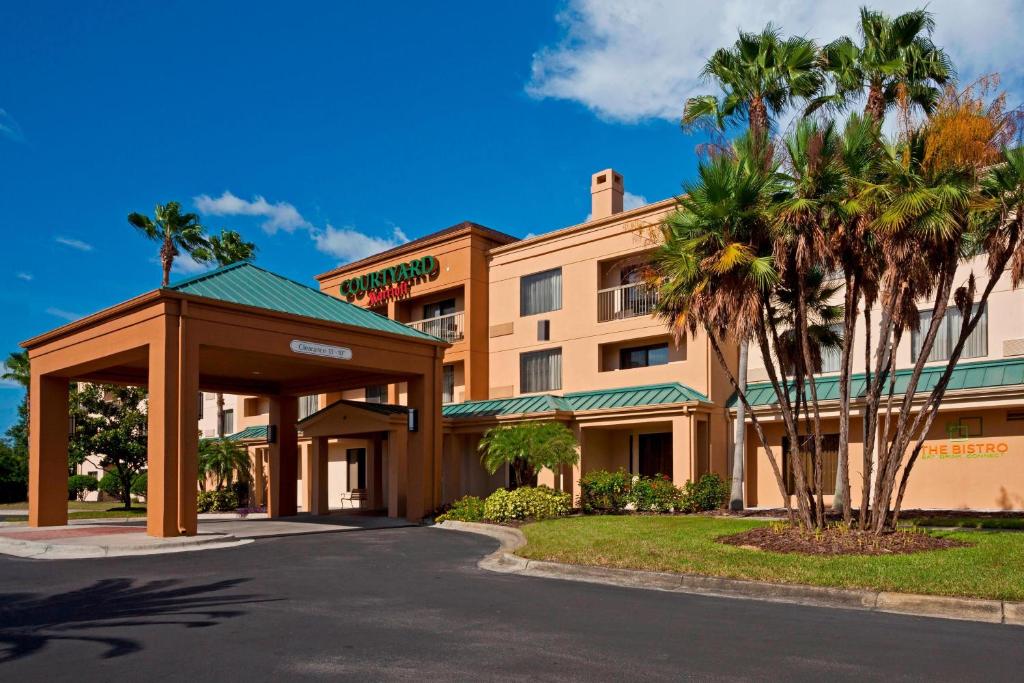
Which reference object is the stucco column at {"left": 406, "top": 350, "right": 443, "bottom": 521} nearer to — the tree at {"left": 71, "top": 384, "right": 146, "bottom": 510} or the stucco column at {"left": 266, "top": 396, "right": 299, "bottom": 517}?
the stucco column at {"left": 266, "top": 396, "right": 299, "bottom": 517}

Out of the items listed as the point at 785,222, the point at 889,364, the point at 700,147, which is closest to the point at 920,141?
the point at 785,222

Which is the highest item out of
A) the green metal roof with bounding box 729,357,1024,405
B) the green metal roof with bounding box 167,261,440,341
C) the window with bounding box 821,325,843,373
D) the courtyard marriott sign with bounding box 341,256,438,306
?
the courtyard marriott sign with bounding box 341,256,438,306

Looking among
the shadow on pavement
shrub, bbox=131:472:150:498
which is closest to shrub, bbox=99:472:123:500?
shrub, bbox=131:472:150:498

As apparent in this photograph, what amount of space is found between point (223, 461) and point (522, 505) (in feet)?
51.4

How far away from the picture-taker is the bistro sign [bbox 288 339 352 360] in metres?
21.8

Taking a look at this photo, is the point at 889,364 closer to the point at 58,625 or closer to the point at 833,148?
the point at 833,148

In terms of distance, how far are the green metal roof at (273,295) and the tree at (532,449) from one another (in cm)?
Answer: 375

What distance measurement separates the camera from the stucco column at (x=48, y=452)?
941 inches

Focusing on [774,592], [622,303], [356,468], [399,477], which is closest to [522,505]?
[399,477]

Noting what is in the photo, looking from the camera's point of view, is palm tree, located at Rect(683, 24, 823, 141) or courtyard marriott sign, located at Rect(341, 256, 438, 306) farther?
courtyard marriott sign, located at Rect(341, 256, 438, 306)

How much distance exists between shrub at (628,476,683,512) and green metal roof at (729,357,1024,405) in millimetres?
3674

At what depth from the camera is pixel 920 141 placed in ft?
48.1

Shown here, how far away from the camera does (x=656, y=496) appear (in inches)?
958

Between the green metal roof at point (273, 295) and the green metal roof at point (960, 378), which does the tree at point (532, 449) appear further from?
the green metal roof at point (960, 378)
